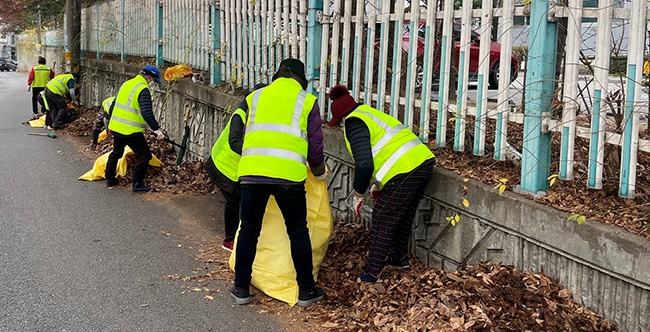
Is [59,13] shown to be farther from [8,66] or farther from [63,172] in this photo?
[8,66]

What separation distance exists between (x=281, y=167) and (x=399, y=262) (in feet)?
3.97

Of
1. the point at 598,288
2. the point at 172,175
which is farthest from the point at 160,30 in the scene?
the point at 598,288

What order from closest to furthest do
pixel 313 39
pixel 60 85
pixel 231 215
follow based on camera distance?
pixel 231 215
pixel 313 39
pixel 60 85

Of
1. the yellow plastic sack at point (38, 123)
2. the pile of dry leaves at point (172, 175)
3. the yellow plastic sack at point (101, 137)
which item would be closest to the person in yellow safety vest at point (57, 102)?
the yellow plastic sack at point (38, 123)

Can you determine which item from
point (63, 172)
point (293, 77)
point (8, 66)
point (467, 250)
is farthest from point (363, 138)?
point (8, 66)

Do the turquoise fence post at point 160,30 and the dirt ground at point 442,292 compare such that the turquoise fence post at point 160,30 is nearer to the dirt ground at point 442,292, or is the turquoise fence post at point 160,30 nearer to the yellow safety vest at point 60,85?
the yellow safety vest at point 60,85

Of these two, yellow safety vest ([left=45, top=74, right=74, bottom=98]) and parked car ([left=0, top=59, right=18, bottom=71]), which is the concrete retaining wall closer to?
yellow safety vest ([left=45, top=74, right=74, bottom=98])

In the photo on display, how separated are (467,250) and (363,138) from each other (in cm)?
105

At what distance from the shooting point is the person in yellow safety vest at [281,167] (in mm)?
4641

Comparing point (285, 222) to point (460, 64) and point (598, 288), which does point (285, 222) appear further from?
point (598, 288)

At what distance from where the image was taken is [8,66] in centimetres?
5778

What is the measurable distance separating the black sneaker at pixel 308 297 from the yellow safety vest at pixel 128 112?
4338mm

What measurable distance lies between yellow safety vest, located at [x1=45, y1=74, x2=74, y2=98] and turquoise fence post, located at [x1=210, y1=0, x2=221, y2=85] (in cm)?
671

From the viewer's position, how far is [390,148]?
16.0 feet
